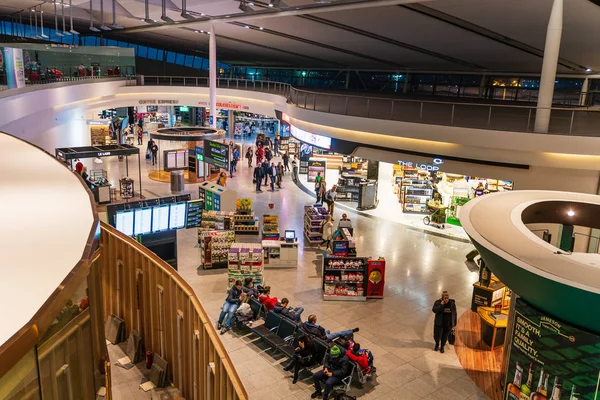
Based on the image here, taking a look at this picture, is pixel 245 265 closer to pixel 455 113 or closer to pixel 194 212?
pixel 194 212

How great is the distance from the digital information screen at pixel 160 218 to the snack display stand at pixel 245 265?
6.74 feet

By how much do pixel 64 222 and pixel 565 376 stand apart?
22.2 ft

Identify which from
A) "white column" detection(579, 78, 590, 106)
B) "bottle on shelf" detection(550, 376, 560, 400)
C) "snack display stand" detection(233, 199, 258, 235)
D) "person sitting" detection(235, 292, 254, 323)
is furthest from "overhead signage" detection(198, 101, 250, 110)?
"bottle on shelf" detection(550, 376, 560, 400)

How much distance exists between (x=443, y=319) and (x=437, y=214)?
33.7ft

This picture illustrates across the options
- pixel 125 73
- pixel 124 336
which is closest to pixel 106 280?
pixel 124 336

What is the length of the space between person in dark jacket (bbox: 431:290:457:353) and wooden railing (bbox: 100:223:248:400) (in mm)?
5603

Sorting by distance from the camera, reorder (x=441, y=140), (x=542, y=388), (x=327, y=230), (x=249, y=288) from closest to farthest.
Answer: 1. (x=542, y=388)
2. (x=249, y=288)
3. (x=441, y=140)
4. (x=327, y=230)

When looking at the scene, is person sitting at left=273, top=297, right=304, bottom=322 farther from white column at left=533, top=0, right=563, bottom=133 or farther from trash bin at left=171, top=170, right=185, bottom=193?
trash bin at left=171, top=170, right=185, bottom=193

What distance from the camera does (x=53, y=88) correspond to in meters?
19.8

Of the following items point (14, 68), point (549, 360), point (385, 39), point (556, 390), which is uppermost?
point (385, 39)

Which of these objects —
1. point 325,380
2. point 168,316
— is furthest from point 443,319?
point 168,316

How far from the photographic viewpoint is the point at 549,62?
13.4 meters

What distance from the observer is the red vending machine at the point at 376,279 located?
13.1m

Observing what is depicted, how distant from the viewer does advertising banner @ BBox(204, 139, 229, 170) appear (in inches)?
917
